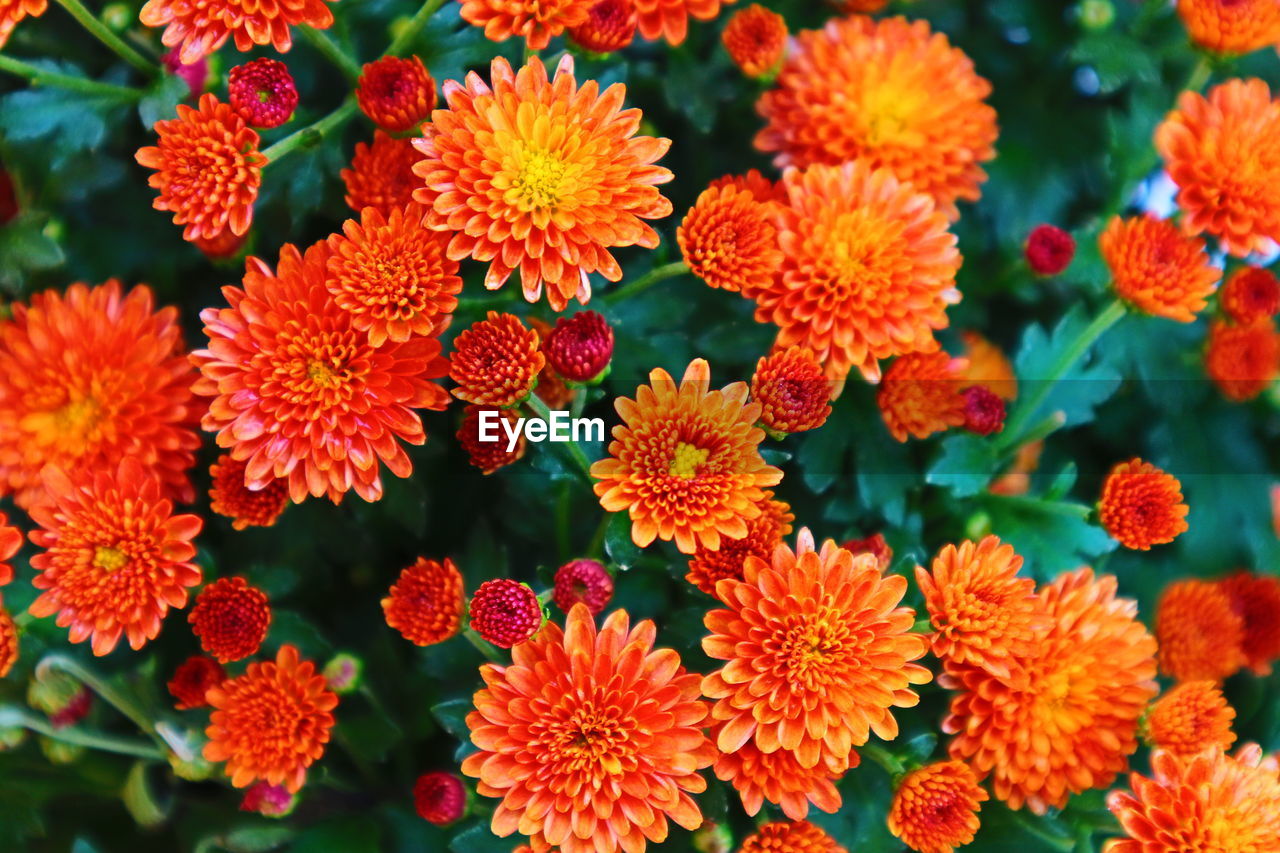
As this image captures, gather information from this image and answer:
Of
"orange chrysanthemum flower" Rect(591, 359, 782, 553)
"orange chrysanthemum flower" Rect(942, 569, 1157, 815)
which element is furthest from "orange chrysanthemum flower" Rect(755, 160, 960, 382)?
"orange chrysanthemum flower" Rect(942, 569, 1157, 815)

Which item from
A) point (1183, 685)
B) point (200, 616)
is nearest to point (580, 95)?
point (200, 616)

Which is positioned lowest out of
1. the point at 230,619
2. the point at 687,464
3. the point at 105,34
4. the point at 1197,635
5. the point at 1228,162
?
the point at 1197,635

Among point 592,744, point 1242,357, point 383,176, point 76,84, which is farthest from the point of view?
point 1242,357

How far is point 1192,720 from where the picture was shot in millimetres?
894

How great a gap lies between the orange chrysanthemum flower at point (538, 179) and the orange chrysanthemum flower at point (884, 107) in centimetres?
28

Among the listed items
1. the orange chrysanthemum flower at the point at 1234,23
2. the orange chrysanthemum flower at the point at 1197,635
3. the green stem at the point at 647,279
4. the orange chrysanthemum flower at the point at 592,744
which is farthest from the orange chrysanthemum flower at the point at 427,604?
the orange chrysanthemum flower at the point at 1234,23

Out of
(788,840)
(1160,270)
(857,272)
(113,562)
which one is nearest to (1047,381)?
(1160,270)

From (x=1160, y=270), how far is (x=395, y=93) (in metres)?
0.73

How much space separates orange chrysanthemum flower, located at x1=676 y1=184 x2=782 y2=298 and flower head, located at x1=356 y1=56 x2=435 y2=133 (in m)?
0.25

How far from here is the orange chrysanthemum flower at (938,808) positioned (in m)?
0.83

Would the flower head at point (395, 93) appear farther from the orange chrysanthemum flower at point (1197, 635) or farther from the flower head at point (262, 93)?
the orange chrysanthemum flower at point (1197, 635)

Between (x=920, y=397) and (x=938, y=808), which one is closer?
(x=938, y=808)

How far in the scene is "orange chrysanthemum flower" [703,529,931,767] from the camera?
805 millimetres

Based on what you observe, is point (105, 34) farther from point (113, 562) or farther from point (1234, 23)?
point (1234, 23)
